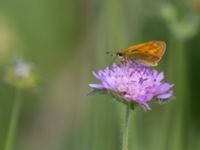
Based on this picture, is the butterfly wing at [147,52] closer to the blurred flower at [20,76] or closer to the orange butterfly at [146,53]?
the orange butterfly at [146,53]

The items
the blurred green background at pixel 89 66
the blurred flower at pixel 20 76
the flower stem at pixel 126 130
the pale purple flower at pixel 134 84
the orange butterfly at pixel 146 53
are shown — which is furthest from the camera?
the blurred green background at pixel 89 66

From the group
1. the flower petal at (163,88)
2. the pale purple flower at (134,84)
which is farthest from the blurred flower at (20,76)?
the flower petal at (163,88)

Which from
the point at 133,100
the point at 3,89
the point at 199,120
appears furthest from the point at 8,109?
the point at 133,100

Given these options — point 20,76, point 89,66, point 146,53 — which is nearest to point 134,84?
point 146,53

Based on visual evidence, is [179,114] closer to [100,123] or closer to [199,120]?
[100,123]

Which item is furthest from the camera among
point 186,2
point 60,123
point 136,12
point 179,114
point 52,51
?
point 52,51
